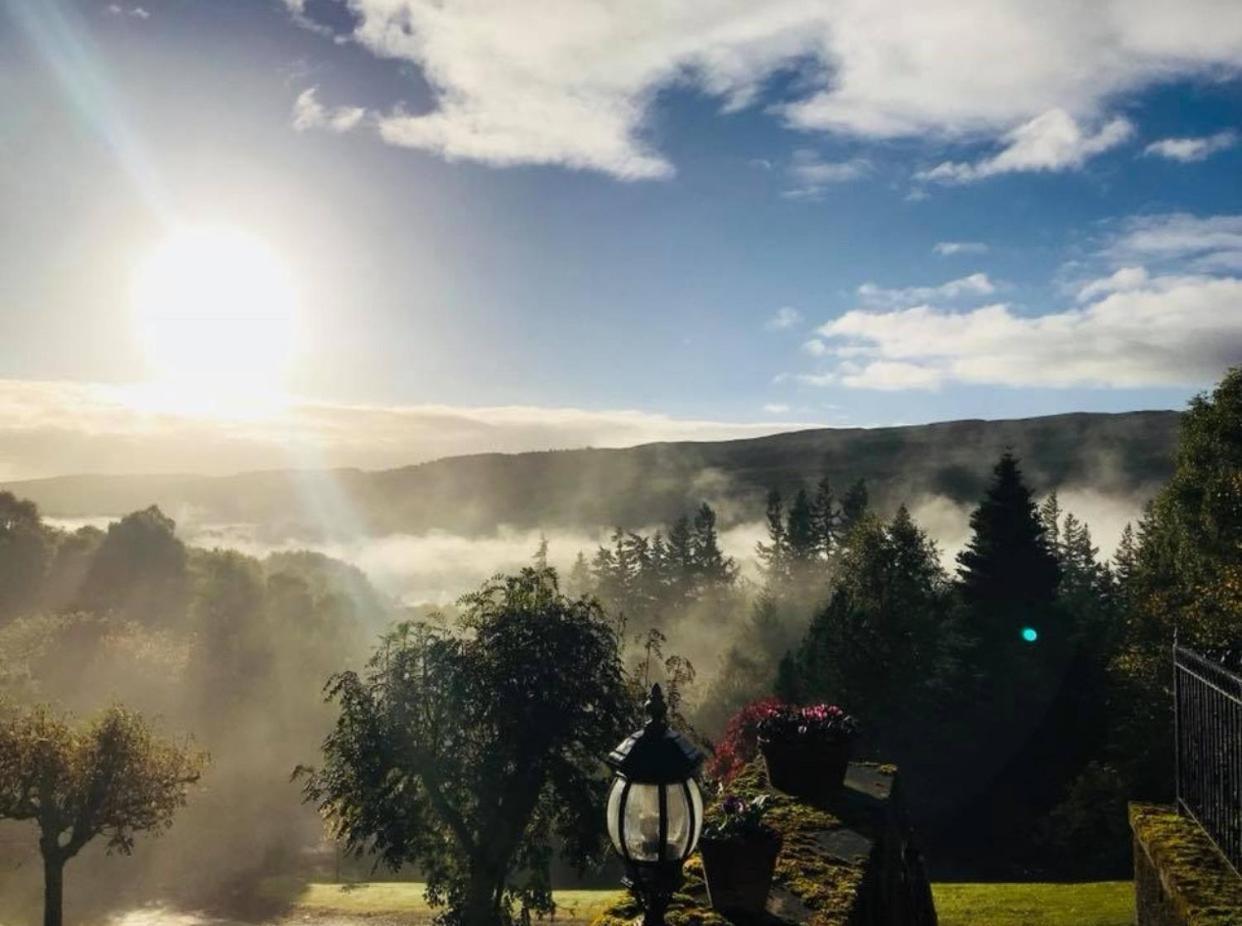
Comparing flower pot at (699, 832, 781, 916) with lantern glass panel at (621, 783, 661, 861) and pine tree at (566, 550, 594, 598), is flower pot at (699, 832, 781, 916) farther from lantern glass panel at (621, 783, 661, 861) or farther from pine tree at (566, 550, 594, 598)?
pine tree at (566, 550, 594, 598)

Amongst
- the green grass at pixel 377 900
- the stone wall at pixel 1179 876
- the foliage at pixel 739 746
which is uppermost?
the stone wall at pixel 1179 876

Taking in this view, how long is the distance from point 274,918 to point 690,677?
23.3 meters

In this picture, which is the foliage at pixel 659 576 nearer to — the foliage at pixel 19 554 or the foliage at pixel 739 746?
the foliage at pixel 19 554

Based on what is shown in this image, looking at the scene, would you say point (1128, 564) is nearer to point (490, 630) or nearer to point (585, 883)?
point (585, 883)

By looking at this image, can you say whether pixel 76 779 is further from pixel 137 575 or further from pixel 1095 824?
pixel 137 575

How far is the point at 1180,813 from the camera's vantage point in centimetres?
1154

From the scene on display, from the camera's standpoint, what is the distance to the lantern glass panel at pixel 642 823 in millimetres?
6539

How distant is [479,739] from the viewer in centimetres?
2111

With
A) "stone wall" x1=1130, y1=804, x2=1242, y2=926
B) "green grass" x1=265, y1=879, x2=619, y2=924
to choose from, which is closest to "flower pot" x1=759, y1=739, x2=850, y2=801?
"stone wall" x1=1130, y1=804, x2=1242, y2=926

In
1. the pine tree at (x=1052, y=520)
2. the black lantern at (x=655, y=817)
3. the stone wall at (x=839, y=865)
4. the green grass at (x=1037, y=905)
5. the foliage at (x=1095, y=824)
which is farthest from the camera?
the pine tree at (x=1052, y=520)

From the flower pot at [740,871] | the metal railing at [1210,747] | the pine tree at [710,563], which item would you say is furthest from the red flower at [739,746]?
the pine tree at [710,563]

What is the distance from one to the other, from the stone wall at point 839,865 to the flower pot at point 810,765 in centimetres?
21

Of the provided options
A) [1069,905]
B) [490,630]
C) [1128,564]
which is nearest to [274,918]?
[490,630]

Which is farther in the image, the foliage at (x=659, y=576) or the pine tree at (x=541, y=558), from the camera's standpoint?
the foliage at (x=659, y=576)
